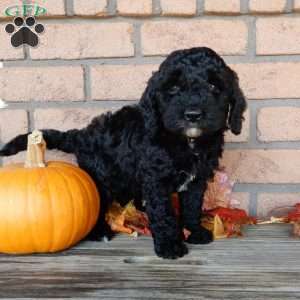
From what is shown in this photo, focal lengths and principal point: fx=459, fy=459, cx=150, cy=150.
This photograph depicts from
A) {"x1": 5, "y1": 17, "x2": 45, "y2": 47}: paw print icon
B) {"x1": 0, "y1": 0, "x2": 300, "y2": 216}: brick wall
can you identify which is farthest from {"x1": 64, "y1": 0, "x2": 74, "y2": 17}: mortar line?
{"x1": 5, "y1": 17, "x2": 45, "y2": 47}: paw print icon

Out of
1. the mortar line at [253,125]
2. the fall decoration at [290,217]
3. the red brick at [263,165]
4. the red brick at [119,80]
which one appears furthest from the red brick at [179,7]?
the fall decoration at [290,217]

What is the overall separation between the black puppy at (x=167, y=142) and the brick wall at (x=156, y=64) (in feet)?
0.79

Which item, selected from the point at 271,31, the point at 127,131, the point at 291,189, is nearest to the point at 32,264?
the point at 127,131

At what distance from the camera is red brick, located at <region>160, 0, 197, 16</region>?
2.16m

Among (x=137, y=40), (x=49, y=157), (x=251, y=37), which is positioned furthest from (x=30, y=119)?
(x=251, y=37)

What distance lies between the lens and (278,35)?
2.19 metres

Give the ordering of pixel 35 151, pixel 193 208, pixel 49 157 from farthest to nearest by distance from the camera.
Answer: pixel 49 157
pixel 193 208
pixel 35 151

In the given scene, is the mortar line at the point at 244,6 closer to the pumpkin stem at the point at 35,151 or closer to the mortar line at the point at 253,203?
the mortar line at the point at 253,203

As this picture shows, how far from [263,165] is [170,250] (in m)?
0.78

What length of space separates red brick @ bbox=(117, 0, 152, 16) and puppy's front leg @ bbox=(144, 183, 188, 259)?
0.85m

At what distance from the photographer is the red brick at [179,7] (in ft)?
7.10

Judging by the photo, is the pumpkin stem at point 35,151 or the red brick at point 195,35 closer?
the pumpkin stem at point 35,151

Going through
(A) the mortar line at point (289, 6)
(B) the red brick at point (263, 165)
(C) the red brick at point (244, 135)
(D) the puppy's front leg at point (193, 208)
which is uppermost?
(A) the mortar line at point (289, 6)

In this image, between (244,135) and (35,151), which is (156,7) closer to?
(244,135)
